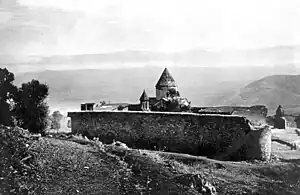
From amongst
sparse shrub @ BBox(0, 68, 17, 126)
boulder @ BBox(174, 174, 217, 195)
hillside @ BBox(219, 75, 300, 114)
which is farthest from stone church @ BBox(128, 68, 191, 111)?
hillside @ BBox(219, 75, 300, 114)

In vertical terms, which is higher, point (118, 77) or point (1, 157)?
point (118, 77)

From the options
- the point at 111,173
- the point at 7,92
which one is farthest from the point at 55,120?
the point at 111,173

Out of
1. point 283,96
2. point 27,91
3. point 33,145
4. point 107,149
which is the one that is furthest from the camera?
point 283,96

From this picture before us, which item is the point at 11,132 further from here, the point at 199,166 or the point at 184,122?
the point at 184,122

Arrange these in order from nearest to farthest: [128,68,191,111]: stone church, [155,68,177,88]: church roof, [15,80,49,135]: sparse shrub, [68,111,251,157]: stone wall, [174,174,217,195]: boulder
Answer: [174,174,217,195]: boulder
[68,111,251,157]: stone wall
[15,80,49,135]: sparse shrub
[128,68,191,111]: stone church
[155,68,177,88]: church roof

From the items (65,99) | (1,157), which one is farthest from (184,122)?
(65,99)

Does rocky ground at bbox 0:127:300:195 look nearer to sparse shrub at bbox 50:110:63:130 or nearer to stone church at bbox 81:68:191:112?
stone church at bbox 81:68:191:112

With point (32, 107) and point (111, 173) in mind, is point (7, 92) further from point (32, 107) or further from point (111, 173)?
point (111, 173)
